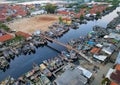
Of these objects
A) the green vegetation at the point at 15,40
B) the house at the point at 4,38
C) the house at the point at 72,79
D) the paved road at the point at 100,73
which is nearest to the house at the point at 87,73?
the paved road at the point at 100,73

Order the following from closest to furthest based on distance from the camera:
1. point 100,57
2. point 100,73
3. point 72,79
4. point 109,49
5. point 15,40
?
point 72,79 < point 100,73 < point 100,57 < point 109,49 < point 15,40

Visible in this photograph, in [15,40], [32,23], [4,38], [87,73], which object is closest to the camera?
[87,73]

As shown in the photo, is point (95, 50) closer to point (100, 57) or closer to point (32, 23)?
point (100, 57)

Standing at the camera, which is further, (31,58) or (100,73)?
(31,58)

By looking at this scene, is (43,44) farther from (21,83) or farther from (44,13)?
(44,13)

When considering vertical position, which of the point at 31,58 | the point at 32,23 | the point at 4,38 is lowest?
the point at 31,58

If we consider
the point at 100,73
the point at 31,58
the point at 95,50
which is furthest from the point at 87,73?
the point at 31,58

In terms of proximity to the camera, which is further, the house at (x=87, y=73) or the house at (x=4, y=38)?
the house at (x=4, y=38)

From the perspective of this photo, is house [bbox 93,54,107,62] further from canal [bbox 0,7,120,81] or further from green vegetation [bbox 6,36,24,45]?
green vegetation [bbox 6,36,24,45]

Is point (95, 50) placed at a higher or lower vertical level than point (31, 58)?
higher

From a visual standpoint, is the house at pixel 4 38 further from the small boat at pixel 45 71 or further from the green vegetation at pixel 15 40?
the small boat at pixel 45 71
